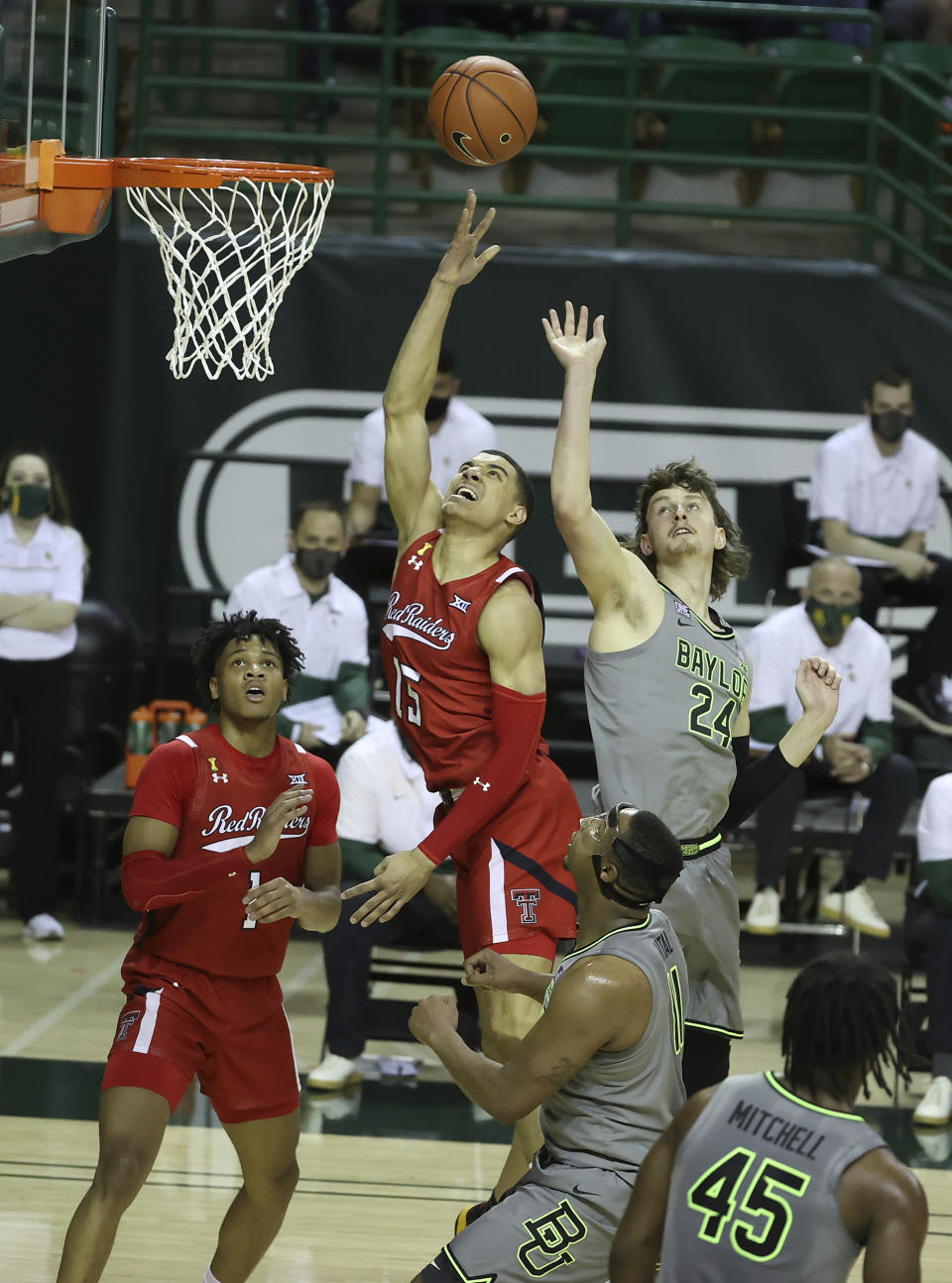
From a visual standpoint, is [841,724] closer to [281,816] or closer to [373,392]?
[373,392]

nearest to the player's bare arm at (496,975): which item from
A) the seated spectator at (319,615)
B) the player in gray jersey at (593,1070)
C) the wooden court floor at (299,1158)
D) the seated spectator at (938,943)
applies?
the player in gray jersey at (593,1070)

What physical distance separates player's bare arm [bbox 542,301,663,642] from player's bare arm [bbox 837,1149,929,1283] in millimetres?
1755

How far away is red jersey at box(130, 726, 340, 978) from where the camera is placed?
4.30 metres

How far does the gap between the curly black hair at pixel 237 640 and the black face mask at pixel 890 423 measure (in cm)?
537

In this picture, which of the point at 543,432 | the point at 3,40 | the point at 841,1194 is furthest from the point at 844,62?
the point at 841,1194

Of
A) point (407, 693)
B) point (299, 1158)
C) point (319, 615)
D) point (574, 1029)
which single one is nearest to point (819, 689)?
point (407, 693)

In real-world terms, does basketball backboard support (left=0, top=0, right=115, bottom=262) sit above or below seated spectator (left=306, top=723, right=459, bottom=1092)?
above

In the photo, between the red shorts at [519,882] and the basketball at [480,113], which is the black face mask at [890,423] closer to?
the basketball at [480,113]

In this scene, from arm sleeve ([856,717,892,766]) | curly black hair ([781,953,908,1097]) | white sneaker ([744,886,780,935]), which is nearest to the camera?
curly black hair ([781,953,908,1097])

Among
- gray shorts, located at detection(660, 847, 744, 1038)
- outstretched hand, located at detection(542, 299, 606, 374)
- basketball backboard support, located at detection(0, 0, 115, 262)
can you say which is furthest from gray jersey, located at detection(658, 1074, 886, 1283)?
basketball backboard support, located at detection(0, 0, 115, 262)

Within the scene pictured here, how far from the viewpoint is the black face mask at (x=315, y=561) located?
826 cm

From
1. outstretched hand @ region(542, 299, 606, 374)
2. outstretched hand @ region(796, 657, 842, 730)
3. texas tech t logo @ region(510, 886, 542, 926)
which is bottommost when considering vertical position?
texas tech t logo @ region(510, 886, 542, 926)

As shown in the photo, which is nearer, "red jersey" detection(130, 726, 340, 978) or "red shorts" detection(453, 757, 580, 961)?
"red jersey" detection(130, 726, 340, 978)

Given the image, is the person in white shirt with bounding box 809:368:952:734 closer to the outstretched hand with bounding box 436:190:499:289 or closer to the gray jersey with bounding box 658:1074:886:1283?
the outstretched hand with bounding box 436:190:499:289
